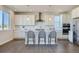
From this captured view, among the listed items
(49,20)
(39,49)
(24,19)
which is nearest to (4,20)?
(24,19)

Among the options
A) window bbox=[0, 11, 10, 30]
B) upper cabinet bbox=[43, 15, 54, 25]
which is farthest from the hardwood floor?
upper cabinet bbox=[43, 15, 54, 25]

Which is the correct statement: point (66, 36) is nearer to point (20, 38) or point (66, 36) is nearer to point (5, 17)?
point (20, 38)

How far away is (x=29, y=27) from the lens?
12.9 meters

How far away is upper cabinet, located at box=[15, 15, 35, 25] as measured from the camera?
12703 millimetres

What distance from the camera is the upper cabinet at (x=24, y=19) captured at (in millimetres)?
12703

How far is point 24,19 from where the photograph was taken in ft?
41.8

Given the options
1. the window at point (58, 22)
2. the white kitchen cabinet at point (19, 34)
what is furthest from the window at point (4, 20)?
the window at point (58, 22)

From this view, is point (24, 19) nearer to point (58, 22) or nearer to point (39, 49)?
point (58, 22)

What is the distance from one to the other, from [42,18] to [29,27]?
142cm

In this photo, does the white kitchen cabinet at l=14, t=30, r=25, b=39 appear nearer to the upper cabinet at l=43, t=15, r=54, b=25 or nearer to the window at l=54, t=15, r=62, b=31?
the upper cabinet at l=43, t=15, r=54, b=25

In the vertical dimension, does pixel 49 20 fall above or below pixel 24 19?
below
